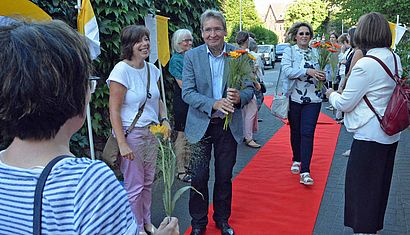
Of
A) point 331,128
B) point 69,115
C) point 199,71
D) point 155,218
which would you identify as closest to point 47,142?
point 69,115

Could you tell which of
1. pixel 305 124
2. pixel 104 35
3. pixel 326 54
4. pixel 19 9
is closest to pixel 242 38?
pixel 326 54

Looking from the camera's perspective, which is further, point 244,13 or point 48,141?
point 244,13

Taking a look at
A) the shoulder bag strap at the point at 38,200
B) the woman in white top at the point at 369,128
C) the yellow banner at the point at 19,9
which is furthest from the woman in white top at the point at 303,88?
the shoulder bag strap at the point at 38,200

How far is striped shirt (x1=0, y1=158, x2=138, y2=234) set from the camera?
100 cm

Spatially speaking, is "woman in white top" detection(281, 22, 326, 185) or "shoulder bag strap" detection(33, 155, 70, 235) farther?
"woman in white top" detection(281, 22, 326, 185)

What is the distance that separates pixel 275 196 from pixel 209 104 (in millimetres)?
1886

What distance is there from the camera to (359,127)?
3092 millimetres

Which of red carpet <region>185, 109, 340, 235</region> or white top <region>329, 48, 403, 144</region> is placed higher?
white top <region>329, 48, 403, 144</region>

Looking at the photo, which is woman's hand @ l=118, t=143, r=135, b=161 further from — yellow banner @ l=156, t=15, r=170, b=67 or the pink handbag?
yellow banner @ l=156, t=15, r=170, b=67

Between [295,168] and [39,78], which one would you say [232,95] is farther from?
[295,168]

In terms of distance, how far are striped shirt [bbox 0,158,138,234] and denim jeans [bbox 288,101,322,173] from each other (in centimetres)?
396

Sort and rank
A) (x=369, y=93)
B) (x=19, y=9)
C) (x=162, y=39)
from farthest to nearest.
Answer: (x=162, y=39)
(x=369, y=93)
(x=19, y=9)

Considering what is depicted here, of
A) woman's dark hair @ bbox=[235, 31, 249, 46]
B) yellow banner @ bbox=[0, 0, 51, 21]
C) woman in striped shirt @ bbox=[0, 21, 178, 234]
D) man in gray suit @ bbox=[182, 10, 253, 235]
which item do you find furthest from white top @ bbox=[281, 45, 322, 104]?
woman in striped shirt @ bbox=[0, 21, 178, 234]

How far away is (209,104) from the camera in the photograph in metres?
3.17
